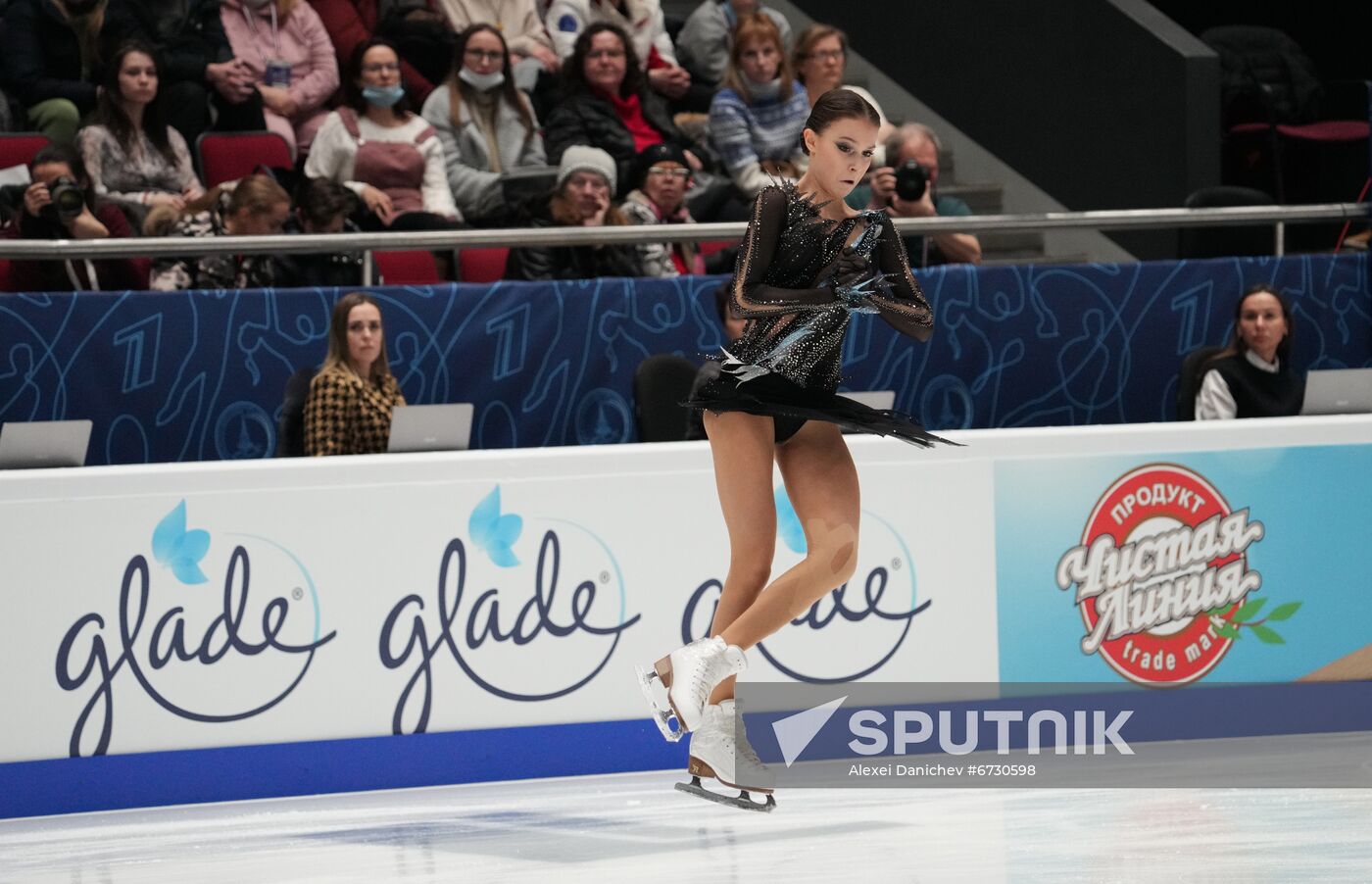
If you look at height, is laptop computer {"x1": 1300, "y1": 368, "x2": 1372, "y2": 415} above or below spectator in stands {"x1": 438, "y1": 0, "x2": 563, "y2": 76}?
below

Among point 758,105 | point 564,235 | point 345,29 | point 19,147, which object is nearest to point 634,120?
point 758,105

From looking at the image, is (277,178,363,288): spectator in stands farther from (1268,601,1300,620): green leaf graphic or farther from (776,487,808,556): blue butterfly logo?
(1268,601,1300,620): green leaf graphic

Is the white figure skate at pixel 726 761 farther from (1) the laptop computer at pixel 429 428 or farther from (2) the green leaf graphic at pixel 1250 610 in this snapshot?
(2) the green leaf graphic at pixel 1250 610

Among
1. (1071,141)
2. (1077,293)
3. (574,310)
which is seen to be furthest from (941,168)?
(574,310)

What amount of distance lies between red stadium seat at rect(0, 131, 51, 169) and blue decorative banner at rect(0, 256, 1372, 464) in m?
1.08

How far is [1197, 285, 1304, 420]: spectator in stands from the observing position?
5941 millimetres

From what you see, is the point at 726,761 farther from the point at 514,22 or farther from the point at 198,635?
the point at 514,22

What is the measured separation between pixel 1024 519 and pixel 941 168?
13.5 ft

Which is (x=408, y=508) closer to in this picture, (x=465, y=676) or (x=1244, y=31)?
(x=465, y=676)

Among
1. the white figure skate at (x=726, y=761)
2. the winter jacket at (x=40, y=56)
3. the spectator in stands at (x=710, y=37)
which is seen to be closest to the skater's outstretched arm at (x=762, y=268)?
the white figure skate at (x=726, y=761)

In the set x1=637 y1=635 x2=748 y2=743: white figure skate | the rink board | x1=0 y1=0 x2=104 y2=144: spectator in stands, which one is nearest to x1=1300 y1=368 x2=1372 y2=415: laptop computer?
the rink board

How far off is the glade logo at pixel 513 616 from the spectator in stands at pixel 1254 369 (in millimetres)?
2247

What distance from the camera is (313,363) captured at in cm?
564

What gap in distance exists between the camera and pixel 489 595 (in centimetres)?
480
